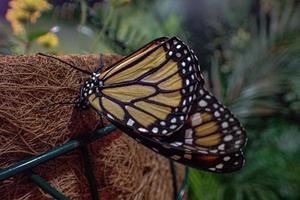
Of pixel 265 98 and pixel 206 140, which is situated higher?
pixel 206 140

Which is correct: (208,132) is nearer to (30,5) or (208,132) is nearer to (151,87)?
(151,87)

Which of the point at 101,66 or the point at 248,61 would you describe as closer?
the point at 101,66

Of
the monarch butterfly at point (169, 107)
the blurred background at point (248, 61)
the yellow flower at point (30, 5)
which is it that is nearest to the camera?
the monarch butterfly at point (169, 107)

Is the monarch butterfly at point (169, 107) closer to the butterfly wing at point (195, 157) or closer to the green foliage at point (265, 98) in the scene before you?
the butterfly wing at point (195, 157)

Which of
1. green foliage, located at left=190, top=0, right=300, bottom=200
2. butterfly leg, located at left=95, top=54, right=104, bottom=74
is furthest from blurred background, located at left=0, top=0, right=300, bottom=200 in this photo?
butterfly leg, located at left=95, top=54, right=104, bottom=74

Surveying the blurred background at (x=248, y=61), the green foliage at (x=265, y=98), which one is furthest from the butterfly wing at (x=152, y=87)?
the green foliage at (x=265, y=98)

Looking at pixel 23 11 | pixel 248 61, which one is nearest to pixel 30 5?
pixel 23 11
